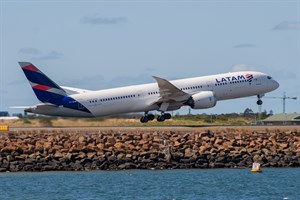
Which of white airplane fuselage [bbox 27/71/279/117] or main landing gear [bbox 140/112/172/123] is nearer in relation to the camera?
white airplane fuselage [bbox 27/71/279/117]

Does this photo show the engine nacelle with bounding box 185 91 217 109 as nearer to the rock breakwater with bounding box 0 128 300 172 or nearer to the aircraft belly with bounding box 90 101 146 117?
the aircraft belly with bounding box 90 101 146 117

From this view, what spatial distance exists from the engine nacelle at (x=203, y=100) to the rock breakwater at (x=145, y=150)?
1074 cm

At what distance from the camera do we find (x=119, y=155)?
68375 millimetres

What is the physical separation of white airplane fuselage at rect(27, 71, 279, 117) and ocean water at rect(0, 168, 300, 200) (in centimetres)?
1951

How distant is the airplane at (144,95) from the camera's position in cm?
8525

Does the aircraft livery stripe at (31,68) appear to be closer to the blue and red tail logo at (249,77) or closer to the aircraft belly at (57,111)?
the aircraft belly at (57,111)

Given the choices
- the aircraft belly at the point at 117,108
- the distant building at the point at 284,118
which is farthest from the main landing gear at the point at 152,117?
the distant building at the point at 284,118

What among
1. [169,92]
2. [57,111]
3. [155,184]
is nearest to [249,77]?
[169,92]

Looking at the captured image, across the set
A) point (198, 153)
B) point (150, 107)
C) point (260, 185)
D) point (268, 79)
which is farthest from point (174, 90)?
point (260, 185)

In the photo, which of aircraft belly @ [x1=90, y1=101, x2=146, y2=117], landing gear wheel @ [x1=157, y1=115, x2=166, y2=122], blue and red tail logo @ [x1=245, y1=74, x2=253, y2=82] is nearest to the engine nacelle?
landing gear wheel @ [x1=157, y1=115, x2=166, y2=122]

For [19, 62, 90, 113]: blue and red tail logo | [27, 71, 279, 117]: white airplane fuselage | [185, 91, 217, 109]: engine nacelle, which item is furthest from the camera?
[185, 91, 217, 109]: engine nacelle

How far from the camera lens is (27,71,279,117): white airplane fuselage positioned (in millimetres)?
85312

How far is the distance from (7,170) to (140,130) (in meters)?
12.4

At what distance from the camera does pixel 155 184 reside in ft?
195
